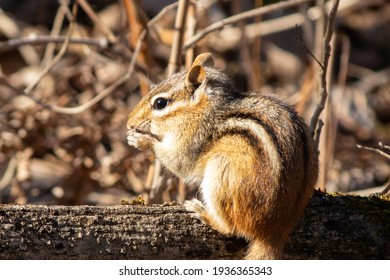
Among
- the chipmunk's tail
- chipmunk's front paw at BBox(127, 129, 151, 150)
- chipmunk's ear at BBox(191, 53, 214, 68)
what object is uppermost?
chipmunk's ear at BBox(191, 53, 214, 68)

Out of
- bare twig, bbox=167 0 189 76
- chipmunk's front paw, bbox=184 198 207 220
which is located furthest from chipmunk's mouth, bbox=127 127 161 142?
bare twig, bbox=167 0 189 76

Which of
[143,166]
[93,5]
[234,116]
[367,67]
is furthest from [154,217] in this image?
[367,67]

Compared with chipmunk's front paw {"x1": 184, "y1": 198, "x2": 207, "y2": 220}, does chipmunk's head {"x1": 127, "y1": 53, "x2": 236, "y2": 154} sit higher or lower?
higher

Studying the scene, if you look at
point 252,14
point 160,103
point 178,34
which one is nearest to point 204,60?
point 160,103

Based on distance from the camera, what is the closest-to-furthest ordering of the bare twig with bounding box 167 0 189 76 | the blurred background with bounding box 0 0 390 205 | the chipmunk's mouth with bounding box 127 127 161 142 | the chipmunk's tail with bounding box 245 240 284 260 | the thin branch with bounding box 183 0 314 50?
the chipmunk's tail with bounding box 245 240 284 260, the chipmunk's mouth with bounding box 127 127 161 142, the thin branch with bounding box 183 0 314 50, the bare twig with bounding box 167 0 189 76, the blurred background with bounding box 0 0 390 205

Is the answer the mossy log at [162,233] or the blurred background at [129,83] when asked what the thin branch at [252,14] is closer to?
the blurred background at [129,83]

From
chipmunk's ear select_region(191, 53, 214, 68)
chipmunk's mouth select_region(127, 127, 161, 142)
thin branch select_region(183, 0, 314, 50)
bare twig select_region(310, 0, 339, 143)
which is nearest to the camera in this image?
bare twig select_region(310, 0, 339, 143)

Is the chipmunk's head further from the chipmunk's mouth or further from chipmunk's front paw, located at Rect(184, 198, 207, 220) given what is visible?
chipmunk's front paw, located at Rect(184, 198, 207, 220)

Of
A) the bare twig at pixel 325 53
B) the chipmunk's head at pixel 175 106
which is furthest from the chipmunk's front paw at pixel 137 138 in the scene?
the bare twig at pixel 325 53
